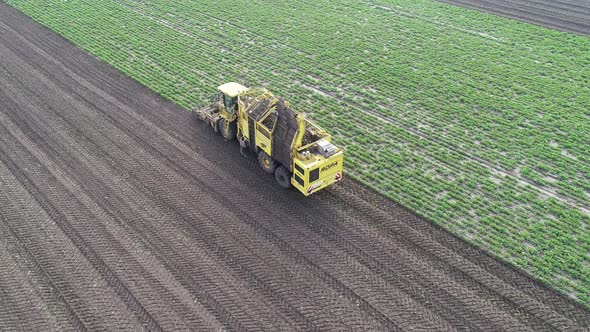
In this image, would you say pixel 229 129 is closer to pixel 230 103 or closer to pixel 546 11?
pixel 230 103

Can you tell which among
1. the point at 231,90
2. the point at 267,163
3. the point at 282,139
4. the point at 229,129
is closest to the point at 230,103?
the point at 231,90

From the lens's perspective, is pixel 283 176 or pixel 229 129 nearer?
pixel 283 176

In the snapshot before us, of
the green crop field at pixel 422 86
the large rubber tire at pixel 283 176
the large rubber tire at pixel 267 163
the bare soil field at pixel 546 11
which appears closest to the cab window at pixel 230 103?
the large rubber tire at pixel 267 163

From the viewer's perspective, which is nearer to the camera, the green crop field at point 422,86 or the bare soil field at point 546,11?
the green crop field at point 422,86

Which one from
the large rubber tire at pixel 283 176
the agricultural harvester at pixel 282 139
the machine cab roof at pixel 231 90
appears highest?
the machine cab roof at pixel 231 90

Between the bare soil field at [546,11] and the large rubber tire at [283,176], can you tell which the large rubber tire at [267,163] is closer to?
the large rubber tire at [283,176]

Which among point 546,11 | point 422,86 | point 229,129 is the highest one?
point 546,11

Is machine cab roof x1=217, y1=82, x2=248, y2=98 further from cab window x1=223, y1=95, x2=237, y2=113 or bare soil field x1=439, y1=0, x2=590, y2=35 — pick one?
bare soil field x1=439, y1=0, x2=590, y2=35
